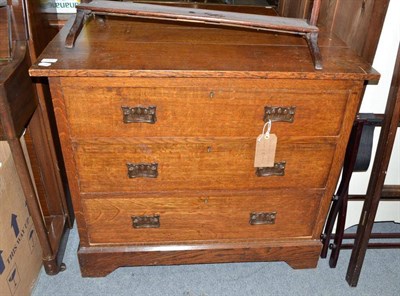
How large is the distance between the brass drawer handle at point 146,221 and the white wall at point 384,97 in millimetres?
909

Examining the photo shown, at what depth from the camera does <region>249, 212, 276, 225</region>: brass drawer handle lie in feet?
5.42

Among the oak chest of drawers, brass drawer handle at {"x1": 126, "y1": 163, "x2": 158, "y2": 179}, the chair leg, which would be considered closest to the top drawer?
the oak chest of drawers

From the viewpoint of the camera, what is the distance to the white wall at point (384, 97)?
1525 millimetres

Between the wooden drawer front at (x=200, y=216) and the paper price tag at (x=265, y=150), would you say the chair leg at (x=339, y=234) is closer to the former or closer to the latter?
the wooden drawer front at (x=200, y=216)

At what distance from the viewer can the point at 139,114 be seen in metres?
1.36

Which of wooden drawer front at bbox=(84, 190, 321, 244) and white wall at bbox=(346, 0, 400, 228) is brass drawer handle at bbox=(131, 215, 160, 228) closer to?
wooden drawer front at bbox=(84, 190, 321, 244)

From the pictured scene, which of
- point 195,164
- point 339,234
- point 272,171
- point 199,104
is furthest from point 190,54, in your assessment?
point 339,234

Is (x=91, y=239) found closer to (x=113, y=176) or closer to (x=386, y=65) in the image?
(x=113, y=176)

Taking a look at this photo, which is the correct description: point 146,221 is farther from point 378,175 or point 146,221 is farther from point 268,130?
point 378,175

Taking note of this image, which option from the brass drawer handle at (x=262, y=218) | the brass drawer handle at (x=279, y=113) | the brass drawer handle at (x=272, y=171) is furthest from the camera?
the brass drawer handle at (x=262, y=218)

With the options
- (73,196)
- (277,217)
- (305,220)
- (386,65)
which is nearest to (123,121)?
(73,196)

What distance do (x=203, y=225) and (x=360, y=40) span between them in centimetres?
91

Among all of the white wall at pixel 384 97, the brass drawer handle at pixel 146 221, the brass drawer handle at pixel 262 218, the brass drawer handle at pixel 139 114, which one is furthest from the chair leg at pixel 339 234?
the brass drawer handle at pixel 139 114

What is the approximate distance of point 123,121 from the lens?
1363 millimetres
